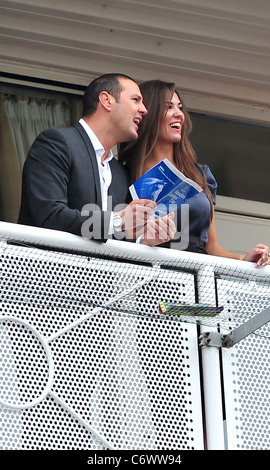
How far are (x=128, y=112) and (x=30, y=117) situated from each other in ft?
7.06

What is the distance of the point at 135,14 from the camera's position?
7.62m

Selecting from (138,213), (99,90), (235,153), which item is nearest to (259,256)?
(138,213)

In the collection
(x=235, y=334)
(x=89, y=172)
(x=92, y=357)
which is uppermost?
(x=89, y=172)

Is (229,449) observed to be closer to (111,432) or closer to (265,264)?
(111,432)

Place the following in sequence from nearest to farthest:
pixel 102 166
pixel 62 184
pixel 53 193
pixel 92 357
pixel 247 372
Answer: pixel 92 357 → pixel 247 372 → pixel 53 193 → pixel 62 184 → pixel 102 166

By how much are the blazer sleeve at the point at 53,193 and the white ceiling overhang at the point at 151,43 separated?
2.31 m

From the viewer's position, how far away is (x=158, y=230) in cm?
496

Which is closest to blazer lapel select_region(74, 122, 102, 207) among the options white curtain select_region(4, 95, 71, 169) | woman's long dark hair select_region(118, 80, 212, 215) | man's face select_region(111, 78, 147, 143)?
man's face select_region(111, 78, 147, 143)

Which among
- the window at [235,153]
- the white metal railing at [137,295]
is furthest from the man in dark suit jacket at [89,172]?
the window at [235,153]

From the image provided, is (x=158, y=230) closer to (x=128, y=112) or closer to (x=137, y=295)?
(x=137, y=295)

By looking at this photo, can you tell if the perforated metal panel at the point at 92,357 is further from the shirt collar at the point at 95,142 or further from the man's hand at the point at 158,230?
the shirt collar at the point at 95,142

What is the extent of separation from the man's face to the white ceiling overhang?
5.18 ft

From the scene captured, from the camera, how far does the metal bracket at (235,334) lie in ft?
16.1

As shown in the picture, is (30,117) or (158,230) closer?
(158,230)
